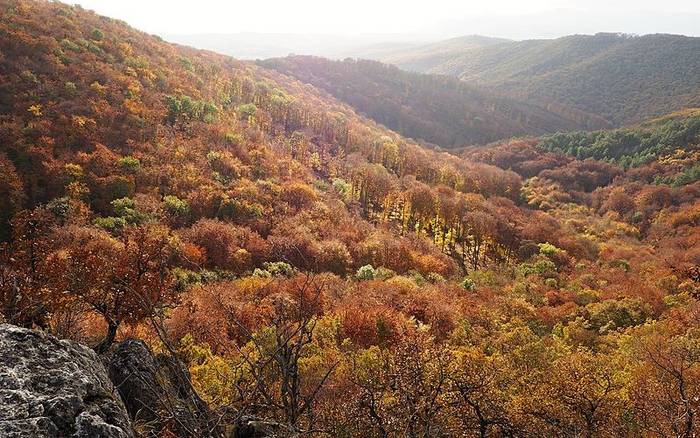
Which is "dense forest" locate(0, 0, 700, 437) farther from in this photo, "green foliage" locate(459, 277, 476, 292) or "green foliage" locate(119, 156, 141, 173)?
"green foliage" locate(459, 277, 476, 292)

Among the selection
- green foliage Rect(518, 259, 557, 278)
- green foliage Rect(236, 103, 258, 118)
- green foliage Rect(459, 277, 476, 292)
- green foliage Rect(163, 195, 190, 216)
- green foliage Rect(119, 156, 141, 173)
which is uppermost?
green foliage Rect(236, 103, 258, 118)

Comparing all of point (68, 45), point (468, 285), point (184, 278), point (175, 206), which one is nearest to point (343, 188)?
point (175, 206)

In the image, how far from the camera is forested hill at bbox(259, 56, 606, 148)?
136m

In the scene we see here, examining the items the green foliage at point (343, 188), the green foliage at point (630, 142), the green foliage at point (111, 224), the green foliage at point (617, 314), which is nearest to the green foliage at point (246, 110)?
the green foliage at point (343, 188)

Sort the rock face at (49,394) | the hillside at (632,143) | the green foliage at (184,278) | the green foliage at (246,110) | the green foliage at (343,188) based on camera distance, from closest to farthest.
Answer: the rock face at (49,394), the green foliage at (184,278), the green foliage at (343,188), the green foliage at (246,110), the hillside at (632,143)

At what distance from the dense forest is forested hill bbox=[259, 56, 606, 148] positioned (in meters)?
64.4

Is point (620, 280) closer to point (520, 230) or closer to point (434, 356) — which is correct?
point (520, 230)

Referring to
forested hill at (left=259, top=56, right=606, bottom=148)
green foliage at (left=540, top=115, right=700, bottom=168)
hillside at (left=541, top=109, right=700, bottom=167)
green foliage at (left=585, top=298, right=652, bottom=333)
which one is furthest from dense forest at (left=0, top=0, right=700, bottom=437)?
forested hill at (left=259, top=56, right=606, bottom=148)

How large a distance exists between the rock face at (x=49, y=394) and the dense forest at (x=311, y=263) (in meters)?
0.75

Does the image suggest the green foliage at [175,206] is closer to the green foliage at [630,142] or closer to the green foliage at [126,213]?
the green foliage at [126,213]

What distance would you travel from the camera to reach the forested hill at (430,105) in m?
136

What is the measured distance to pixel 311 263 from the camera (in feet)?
113

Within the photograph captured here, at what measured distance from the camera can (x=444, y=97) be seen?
15412 centimetres

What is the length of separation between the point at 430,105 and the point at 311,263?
125m
